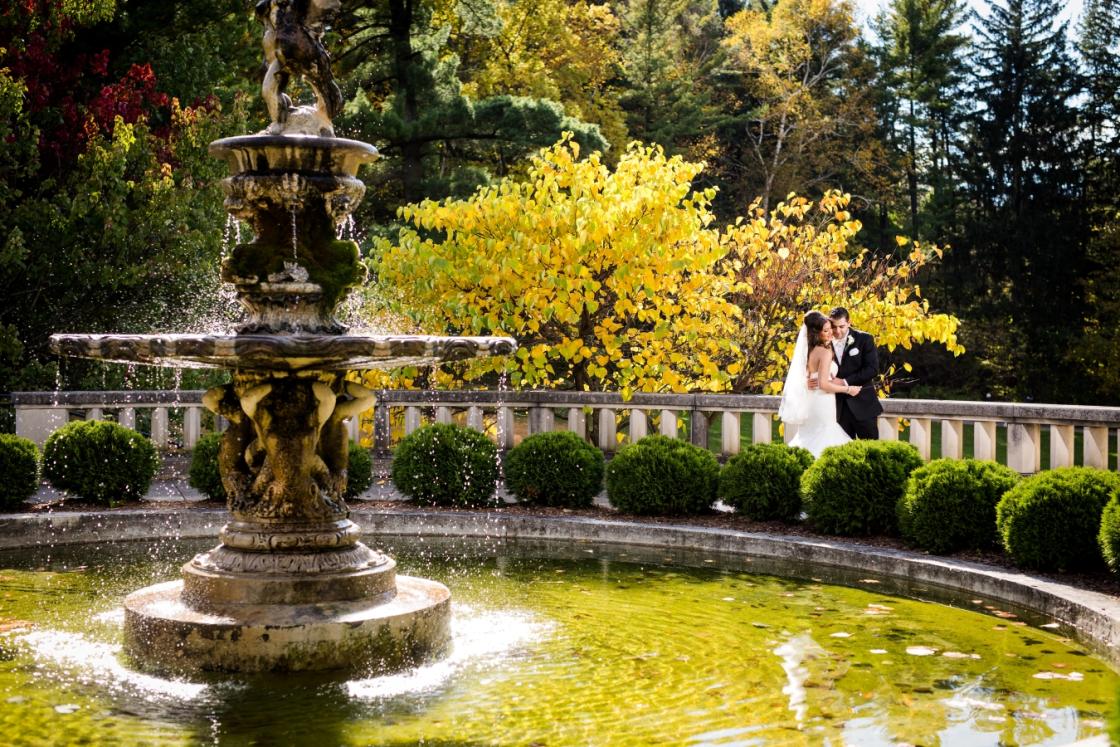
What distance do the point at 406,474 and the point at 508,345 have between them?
5473 mm

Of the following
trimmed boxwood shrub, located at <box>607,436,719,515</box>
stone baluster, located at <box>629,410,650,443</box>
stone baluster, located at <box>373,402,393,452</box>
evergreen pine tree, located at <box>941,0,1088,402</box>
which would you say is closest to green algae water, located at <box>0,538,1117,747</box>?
trimmed boxwood shrub, located at <box>607,436,719,515</box>

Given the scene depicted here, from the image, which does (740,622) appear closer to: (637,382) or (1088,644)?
(1088,644)

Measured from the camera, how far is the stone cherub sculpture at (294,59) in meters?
7.88

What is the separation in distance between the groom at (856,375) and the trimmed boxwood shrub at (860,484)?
170cm

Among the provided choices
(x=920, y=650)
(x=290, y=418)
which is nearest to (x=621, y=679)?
(x=920, y=650)

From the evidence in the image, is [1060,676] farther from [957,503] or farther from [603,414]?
[603,414]

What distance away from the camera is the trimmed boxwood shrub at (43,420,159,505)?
12.3m

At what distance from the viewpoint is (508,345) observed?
7.47 meters

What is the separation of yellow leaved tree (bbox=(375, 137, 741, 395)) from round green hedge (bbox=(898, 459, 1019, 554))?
5036mm

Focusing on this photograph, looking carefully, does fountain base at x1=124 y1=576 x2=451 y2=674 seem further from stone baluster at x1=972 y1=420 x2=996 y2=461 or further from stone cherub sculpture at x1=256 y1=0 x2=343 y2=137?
stone baluster at x1=972 y1=420 x2=996 y2=461

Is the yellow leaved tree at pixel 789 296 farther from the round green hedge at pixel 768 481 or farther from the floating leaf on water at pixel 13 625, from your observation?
the floating leaf on water at pixel 13 625

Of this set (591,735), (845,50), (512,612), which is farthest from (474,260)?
(845,50)

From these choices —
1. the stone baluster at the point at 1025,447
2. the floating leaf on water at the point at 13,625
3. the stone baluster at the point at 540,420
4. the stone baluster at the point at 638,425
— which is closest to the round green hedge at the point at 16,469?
the floating leaf on water at the point at 13,625

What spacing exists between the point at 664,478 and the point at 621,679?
5408mm
